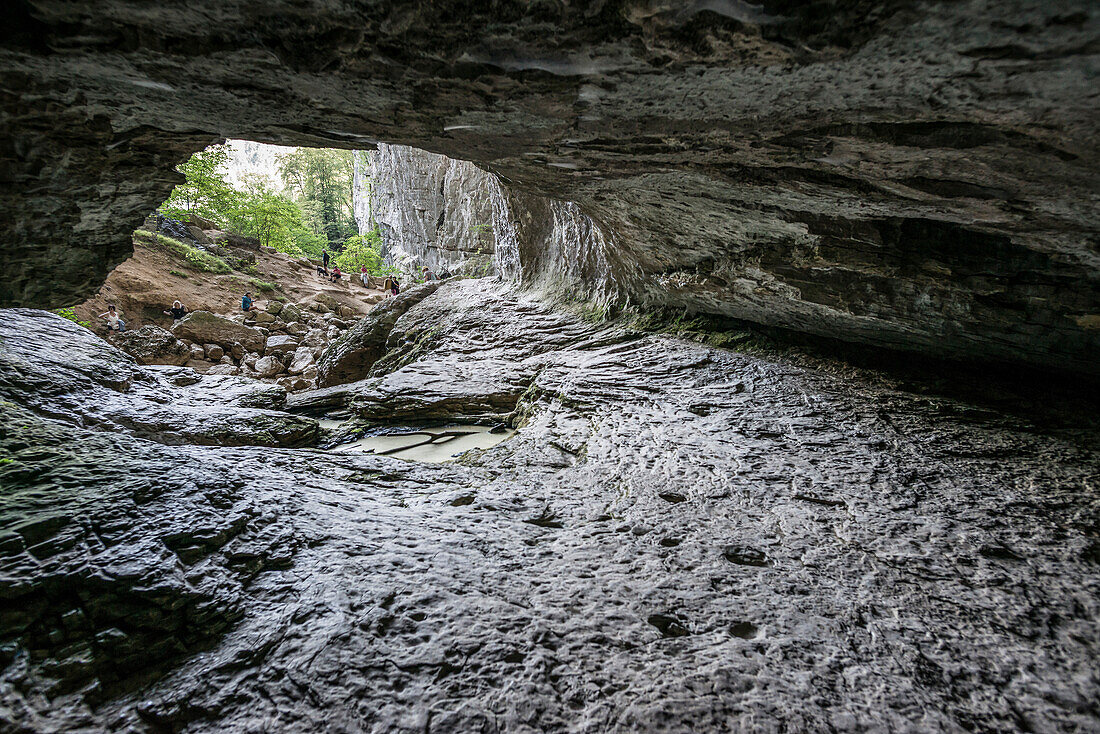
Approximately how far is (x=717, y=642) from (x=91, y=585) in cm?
268

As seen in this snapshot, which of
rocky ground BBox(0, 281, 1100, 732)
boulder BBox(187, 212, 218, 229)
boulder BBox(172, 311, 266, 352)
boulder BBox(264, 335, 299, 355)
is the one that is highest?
boulder BBox(187, 212, 218, 229)

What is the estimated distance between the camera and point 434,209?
2311cm

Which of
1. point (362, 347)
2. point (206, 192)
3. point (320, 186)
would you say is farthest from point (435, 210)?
point (320, 186)

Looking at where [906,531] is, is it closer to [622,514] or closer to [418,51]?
[622,514]

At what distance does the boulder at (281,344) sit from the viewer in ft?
41.3

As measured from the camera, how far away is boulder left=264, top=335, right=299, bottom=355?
1259cm

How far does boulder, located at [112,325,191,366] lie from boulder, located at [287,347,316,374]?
242 cm

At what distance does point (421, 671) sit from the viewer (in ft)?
5.97

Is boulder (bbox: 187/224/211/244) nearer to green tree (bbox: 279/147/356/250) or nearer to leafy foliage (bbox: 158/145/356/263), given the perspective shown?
leafy foliage (bbox: 158/145/356/263)

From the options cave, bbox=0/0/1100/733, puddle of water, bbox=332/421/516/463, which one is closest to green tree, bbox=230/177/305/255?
puddle of water, bbox=332/421/516/463

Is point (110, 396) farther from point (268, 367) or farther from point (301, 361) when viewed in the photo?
point (301, 361)

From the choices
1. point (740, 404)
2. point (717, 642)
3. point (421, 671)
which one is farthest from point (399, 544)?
point (740, 404)

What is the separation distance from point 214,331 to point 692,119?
13875 millimetres

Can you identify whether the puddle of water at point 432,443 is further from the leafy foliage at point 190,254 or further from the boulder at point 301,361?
the leafy foliage at point 190,254
